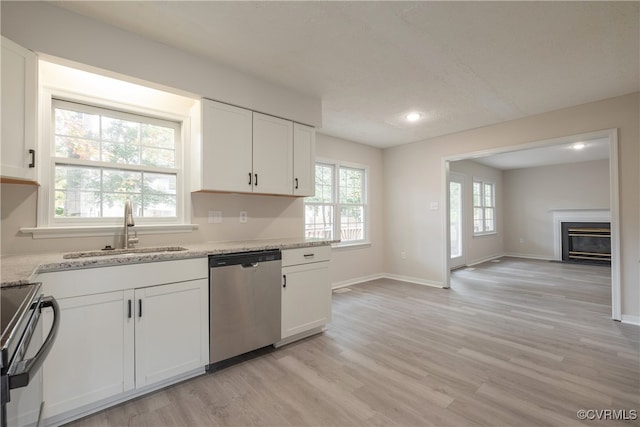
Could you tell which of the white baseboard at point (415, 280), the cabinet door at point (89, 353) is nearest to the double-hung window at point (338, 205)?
the white baseboard at point (415, 280)

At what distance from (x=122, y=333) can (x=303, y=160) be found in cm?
221

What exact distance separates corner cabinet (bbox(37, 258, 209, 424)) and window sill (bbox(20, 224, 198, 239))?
675mm

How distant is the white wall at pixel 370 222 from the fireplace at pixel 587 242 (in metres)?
5.30

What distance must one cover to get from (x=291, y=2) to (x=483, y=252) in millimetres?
7436

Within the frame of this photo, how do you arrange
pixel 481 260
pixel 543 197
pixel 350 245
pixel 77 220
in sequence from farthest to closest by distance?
1. pixel 543 197
2. pixel 481 260
3. pixel 350 245
4. pixel 77 220

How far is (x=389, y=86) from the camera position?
3006 mm

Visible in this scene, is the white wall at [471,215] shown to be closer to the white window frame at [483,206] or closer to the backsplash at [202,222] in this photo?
the white window frame at [483,206]

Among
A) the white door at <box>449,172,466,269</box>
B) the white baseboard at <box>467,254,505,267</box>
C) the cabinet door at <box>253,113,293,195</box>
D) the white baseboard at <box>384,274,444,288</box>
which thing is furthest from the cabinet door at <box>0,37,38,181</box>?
the white baseboard at <box>467,254,505,267</box>

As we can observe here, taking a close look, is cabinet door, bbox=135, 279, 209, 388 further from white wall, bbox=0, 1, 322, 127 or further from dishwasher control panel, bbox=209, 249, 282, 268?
white wall, bbox=0, 1, 322, 127

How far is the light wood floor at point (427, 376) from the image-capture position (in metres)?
1.74

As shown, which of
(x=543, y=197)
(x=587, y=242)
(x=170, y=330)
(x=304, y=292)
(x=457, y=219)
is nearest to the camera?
(x=170, y=330)

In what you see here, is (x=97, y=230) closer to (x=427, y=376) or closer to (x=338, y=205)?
(x=427, y=376)

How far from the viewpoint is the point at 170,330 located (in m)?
1.99

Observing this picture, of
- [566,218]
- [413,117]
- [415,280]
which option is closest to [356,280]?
[415,280]
